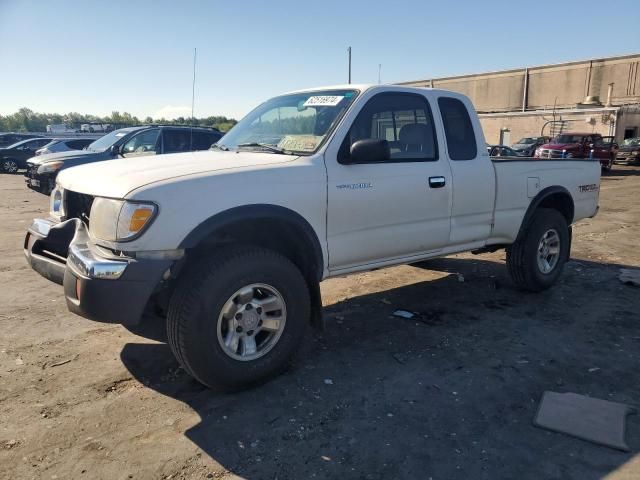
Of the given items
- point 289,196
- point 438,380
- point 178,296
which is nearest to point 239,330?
point 178,296

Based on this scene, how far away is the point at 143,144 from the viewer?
35.8ft

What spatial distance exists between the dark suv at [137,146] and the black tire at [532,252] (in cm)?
667

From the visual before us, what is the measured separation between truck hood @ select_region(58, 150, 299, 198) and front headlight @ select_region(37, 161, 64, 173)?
26.4 feet

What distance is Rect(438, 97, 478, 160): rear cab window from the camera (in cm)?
471

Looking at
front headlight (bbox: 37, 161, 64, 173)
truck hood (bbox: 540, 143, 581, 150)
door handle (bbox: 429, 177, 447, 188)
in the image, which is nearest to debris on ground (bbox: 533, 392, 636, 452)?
door handle (bbox: 429, 177, 447, 188)

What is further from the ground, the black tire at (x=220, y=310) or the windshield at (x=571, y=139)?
the windshield at (x=571, y=139)

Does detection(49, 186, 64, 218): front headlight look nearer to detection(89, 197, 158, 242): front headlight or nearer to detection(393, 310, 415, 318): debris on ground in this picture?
detection(89, 197, 158, 242): front headlight

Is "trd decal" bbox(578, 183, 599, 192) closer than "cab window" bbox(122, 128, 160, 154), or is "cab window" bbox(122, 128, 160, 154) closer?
"trd decal" bbox(578, 183, 599, 192)

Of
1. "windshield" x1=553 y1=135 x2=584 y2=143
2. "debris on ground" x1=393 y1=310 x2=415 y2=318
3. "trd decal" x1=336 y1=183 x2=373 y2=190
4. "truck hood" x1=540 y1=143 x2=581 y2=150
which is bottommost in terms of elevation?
"debris on ground" x1=393 y1=310 x2=415 y2=318

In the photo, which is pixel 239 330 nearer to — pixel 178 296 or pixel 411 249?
pixel 178 296

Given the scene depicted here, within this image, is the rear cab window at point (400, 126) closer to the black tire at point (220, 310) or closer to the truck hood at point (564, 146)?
the black tire at point (220, 310)

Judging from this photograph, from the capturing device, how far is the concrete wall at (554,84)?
43125mm

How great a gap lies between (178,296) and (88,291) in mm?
510

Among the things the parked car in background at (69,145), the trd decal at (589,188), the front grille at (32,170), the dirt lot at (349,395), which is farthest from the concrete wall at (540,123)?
the dirt lot at (349,395)
